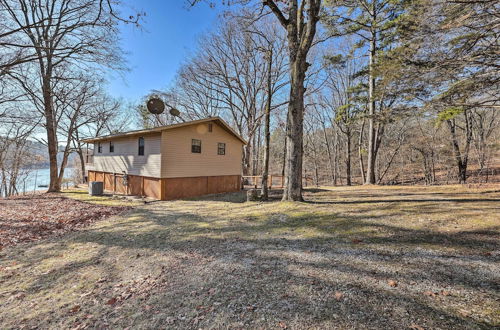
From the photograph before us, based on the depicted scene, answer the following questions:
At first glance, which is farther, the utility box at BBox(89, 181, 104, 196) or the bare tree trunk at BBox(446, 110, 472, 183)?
the bare tree trunk at BBox(446, 110, 472, 183)

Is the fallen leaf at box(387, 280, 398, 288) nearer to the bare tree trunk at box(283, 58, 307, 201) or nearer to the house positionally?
the bare tree trunk at box(283, 58, 307, 201)

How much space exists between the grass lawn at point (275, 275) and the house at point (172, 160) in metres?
5.82

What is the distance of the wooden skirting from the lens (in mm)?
11164

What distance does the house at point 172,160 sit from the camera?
11.1 meters

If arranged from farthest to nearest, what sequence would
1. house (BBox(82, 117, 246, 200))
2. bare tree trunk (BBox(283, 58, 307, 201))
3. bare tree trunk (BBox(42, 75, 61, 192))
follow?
bare tree trunk (BBox(42, 75, 61, 192)), house (BBox(82, 117, 246, 200)), bare tree trunk (BBox(283, 58, 307, 201))

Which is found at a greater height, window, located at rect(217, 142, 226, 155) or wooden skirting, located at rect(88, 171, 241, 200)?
window, located at rect(217, 142, 226, 155)

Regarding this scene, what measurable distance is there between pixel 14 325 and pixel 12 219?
655 cm

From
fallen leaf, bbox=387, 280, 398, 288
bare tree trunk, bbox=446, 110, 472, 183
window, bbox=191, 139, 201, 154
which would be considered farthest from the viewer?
bare tree trunk, bbox=446, 110, 472, 183

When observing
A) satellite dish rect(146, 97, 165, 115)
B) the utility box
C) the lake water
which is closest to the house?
the utility box

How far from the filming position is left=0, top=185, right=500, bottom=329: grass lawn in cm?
220

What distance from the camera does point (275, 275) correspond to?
301 centimetres

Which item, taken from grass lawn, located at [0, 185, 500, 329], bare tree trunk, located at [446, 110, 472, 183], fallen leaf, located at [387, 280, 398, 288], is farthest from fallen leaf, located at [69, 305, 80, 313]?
bare tree trunk, located at [446, 110, 472, 183]

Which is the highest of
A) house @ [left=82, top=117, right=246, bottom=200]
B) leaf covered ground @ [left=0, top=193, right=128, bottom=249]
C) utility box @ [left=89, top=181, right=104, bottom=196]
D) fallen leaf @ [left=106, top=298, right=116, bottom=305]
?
house @ [left=82, top=117, right=246, bottom=200]

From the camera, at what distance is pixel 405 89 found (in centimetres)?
722
